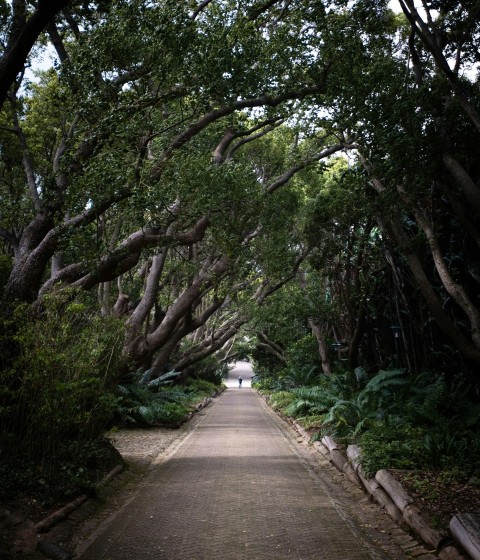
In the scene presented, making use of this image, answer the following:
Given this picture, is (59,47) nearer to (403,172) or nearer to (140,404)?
(403,172)

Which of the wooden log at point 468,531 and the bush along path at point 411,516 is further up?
the wooden log at point 468,531

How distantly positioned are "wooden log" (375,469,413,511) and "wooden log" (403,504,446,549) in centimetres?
11

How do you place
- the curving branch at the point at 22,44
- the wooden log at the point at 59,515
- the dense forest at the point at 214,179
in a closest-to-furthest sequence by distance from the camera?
the curving branch at the point at 22,44 < the wooden log at the point at 59,515 < the dense forest at the point at 214,179

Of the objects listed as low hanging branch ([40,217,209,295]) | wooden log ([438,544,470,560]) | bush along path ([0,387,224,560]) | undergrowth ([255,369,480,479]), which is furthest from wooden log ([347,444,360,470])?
low hanging branch ([40,217,209,295])

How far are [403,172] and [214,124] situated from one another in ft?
26.4

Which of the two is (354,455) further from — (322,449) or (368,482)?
(322,449)

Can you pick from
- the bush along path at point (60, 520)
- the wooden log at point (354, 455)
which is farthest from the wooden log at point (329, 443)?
the bush along path at point (60, 520)

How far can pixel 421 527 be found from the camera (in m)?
4.95

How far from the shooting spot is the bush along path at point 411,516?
4236mm

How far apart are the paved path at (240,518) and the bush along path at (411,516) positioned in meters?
0.29

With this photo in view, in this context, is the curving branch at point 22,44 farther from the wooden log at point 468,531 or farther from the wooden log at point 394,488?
the wooden log at point 394,488

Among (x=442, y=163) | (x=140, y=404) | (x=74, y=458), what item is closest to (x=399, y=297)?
(x=442, y=163)

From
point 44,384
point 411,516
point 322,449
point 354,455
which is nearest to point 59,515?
point 44,384

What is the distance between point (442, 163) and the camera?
299 inches
